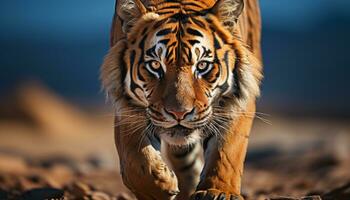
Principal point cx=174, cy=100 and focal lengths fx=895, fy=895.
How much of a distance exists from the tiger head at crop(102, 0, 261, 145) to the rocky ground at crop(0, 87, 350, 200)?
0.66m

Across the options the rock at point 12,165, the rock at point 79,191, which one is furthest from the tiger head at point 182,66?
the rock at point 12,165

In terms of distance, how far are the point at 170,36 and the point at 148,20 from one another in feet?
0.71

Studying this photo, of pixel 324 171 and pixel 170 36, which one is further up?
pixel 170 36

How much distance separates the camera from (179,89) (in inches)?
183

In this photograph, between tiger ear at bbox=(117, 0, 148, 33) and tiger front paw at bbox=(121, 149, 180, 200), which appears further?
tiger ear at bbox=(117, 0, 148, 33)

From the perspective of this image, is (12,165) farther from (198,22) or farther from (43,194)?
(198,22)

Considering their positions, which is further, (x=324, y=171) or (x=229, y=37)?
Result: (x=324, y=171)

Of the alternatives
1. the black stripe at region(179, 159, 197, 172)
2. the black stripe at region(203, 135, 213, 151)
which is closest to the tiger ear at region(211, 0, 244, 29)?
the black stripe at region(203, 135, 213, 151)

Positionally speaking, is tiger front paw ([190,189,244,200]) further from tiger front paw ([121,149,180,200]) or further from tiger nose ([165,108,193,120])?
tiger nose ([165,108,193,120])

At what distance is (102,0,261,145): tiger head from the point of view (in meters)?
4.71

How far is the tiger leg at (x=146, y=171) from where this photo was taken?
475 centimetres

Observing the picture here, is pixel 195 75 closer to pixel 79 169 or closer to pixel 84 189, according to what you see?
pixel 84 189

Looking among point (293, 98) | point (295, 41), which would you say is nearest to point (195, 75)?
point (293, 98)

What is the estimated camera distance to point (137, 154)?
15.8 feet
